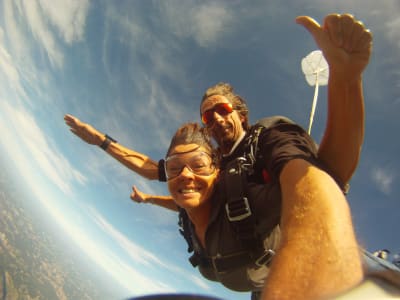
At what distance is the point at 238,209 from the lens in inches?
66.3

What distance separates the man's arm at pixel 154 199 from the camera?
3.82m

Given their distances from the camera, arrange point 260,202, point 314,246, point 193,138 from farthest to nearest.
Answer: point 193,138 → point 260,202 → point 314,246

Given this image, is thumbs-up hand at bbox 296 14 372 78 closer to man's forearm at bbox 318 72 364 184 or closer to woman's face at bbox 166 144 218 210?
man's forearm at bbox 318 72 364 184

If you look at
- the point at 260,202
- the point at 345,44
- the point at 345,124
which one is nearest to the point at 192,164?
the point at 260,202

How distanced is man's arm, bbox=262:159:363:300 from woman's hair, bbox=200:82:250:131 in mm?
2016

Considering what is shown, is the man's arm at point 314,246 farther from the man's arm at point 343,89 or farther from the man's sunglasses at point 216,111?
the man's sunglasses at point 216,111

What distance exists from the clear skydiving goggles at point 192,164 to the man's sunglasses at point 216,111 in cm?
74

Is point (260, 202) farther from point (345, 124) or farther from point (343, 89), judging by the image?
point (343, 89)

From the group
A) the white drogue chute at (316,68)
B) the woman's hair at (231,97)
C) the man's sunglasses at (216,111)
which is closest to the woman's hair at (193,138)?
the man's sunglasses at (216,111)

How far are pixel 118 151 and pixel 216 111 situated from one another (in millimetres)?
1531

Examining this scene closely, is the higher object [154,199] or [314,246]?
[154,199]

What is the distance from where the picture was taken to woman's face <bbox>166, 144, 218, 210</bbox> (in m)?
1.95

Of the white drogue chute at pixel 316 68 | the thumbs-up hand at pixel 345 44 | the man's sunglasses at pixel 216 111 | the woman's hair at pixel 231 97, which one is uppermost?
the white drogue chute at pixel 316 68

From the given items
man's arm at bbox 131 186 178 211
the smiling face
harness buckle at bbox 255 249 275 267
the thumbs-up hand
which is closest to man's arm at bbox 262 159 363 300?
the thumbs-up hand
